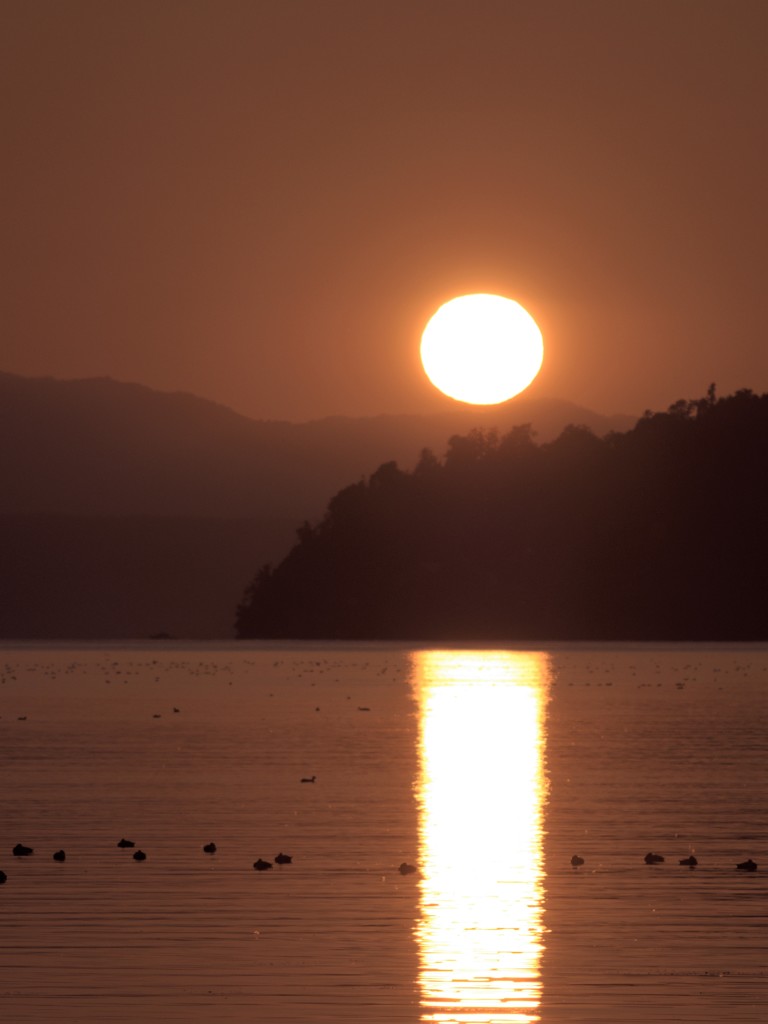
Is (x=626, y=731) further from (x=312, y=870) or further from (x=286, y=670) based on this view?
(x=286, y=670)

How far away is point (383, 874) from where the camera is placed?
2112 cm

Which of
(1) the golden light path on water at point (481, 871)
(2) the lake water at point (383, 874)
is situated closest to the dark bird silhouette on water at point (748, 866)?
(2) the lake water at point (383, 874)

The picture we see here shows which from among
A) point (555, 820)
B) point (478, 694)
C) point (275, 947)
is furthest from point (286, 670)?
point (275, 947)

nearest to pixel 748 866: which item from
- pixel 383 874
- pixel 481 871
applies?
pixel 481 871

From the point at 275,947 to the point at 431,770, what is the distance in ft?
57.7

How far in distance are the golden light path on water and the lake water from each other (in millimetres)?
43

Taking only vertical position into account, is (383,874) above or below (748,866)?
below

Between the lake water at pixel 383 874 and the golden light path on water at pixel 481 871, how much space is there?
4 centimetres

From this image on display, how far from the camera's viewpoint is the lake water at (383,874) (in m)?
15.0

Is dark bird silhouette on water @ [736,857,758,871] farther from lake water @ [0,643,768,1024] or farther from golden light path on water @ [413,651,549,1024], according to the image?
golden light path on water @ [413,651,549,1024]

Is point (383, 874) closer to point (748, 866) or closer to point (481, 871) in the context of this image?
point (481, 871)

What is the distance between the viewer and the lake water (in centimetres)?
1500

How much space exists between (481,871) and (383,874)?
1.02 metres

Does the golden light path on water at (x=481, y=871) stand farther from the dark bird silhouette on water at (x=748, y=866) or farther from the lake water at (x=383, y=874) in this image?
the dark bird silhouette on water at (x=748, y=866)
